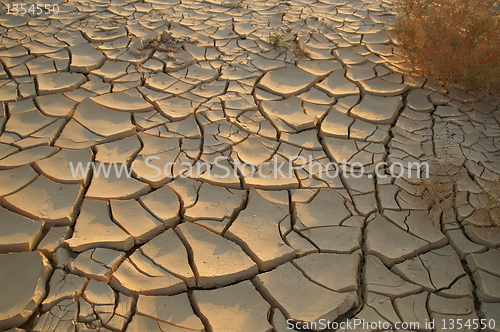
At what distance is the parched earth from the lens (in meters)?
1.78

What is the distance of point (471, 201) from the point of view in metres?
2.30

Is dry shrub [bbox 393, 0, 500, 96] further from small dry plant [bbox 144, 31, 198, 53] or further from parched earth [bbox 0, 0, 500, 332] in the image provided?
small dry plant [bbox 144, 31, 198, 53]

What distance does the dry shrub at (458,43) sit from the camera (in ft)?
10.1

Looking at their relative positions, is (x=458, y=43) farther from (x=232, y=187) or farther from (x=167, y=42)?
(x=167, y=42)

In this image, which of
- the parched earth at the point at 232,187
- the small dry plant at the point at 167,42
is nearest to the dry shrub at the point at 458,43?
the parched earth at the point at 232,187

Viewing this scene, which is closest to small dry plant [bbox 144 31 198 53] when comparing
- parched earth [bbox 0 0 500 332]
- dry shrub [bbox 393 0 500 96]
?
parched earth [bbox 0 0 500 332]

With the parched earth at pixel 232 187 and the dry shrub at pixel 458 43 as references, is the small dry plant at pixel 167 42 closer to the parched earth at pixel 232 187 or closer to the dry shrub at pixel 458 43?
the parched earth at pixel 232 187

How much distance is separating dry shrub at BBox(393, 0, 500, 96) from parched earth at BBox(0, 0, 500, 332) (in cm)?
14

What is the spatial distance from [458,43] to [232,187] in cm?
228

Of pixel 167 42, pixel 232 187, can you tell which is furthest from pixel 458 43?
pixel 167 42

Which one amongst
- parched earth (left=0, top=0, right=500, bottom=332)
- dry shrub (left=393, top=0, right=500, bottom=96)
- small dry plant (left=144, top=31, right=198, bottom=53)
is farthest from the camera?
small dry plant (left=144, top=31, right=198, bottom=53)

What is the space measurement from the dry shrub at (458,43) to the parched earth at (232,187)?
0.14 metres

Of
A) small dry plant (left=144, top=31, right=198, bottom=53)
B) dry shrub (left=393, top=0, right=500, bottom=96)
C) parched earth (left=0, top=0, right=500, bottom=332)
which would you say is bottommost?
parched earth (left=0, top=0, right=500, bottom=332)

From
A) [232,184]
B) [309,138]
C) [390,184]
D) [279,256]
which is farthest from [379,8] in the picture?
[279,256]
